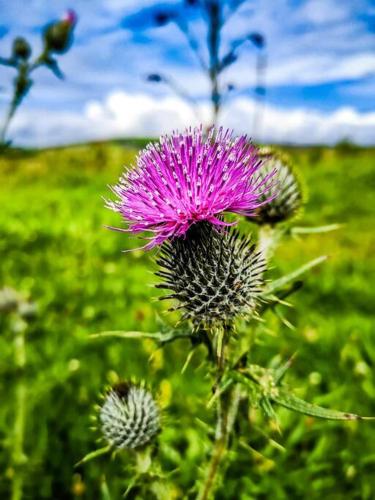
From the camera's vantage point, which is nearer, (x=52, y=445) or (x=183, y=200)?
(x=183, y=200)

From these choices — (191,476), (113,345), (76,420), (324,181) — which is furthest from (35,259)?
(324,181)

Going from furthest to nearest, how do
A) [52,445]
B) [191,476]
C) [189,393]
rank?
[189,393], [52,445], [191,476]

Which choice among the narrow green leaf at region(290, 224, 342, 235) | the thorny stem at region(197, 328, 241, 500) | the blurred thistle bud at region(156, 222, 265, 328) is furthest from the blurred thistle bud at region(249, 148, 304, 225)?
the thorny stem at region(197, 328, 241, 500)

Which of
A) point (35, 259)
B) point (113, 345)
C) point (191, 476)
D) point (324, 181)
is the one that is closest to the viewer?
point (191, 476)

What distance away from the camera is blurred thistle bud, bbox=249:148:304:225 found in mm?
2668

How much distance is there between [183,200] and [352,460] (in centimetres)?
234

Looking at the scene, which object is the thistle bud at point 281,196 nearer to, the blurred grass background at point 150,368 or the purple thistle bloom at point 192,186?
the blurred grass background at point 150,368

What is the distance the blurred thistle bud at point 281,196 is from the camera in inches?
105

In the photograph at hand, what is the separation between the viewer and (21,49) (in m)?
2.97

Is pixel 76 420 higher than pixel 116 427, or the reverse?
pixel 116 427

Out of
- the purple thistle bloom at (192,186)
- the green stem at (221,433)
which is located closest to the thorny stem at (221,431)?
the green stem at (221,433)

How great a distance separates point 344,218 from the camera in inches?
456

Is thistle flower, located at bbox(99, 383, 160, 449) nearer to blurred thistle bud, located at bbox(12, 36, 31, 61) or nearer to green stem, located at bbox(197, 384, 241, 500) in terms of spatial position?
green stem, located at bbox(197, 384, 241, 500)

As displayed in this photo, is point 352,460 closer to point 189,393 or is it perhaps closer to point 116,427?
point 189,393
